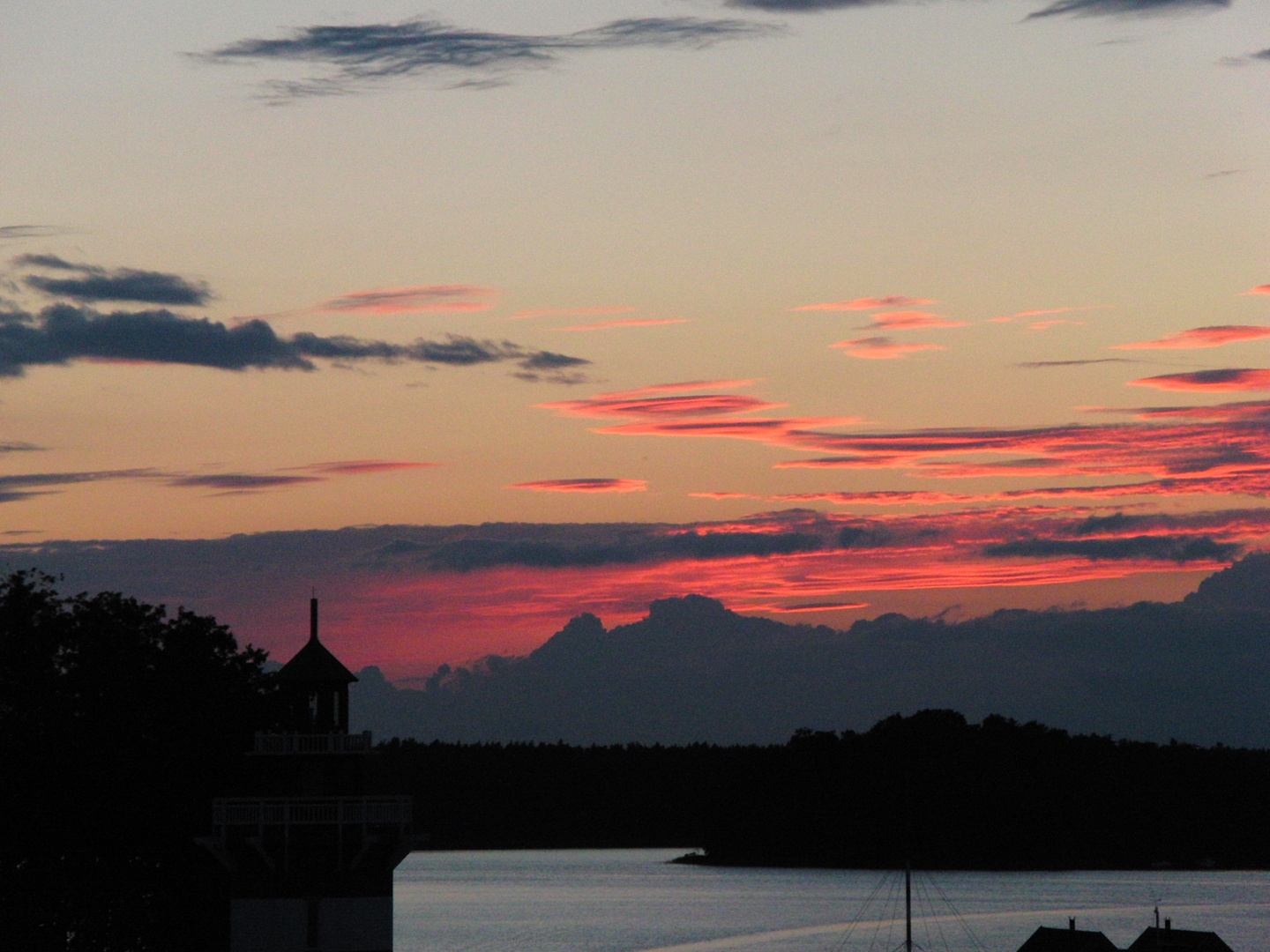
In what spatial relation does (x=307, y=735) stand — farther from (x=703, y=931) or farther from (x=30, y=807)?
(x=703, y=931)

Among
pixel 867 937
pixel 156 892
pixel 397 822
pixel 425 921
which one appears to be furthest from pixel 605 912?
pixel 397 822

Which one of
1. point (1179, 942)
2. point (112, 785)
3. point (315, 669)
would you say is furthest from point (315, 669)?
point (1179, 942)

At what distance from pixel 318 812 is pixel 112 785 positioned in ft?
51.7

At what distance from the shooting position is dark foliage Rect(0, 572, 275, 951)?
6141 centimetres

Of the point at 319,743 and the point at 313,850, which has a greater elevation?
the point at 319,743

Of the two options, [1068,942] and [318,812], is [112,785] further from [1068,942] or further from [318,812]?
[1068,942]

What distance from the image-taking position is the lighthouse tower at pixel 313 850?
48500mm

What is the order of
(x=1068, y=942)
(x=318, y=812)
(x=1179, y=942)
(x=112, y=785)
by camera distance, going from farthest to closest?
1. (x=1068, y=942)
2. (x=1179, y=942)
3. (x=112, y=785)
4. (x=318, y=812)

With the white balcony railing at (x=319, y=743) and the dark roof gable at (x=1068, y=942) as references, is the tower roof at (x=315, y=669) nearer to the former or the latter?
the white balcony railing at (x=319, y=743)

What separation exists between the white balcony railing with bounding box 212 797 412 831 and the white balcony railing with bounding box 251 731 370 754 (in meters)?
1.27

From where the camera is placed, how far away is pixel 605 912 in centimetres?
19775

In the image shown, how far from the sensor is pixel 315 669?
50.2 metres

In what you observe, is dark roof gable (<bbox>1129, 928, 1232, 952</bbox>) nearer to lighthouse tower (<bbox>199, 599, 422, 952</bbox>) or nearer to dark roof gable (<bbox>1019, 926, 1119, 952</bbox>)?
dark roof gable (<bbox>1019, 926, 1119, 952</bbox>)

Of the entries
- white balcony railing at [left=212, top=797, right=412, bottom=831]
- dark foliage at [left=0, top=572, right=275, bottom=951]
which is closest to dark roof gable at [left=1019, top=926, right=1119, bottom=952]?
dark foliage at [left=0, top=572, right=275, bottom=951]
